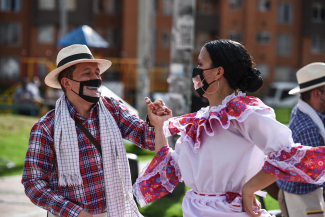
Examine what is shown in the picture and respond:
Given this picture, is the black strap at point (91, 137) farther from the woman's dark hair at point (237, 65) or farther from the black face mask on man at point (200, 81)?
the woman's dark hair at point (237, 65)

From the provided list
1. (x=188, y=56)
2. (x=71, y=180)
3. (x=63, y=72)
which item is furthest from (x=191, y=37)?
(x=71, y=180)

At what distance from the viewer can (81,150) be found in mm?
3182

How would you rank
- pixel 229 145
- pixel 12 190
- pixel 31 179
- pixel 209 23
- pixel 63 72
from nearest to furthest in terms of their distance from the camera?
pixel 229 145, pixel 31 179, pixel 63 72, pixel 12 190, pixel 209 23

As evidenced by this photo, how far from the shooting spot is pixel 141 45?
1301 centimetres

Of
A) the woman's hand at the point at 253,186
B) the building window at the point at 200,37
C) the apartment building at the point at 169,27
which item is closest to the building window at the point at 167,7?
the apartment building at the point at 169,27

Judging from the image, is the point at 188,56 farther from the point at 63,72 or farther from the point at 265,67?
the point at 265,67

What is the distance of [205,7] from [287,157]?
4040 centimetres

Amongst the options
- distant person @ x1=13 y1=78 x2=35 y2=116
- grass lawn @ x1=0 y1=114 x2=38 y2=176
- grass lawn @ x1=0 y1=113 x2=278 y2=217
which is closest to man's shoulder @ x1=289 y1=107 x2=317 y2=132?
grass lawn @ x1=0 y1=113 x2=278 y2=217

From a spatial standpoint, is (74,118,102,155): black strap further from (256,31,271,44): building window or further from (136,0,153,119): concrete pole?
(256,31,271,44): building window

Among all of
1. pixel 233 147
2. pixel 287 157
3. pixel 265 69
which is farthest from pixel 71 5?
pixel 287 157

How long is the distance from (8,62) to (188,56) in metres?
37.9

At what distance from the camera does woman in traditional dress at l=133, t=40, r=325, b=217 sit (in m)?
2.33

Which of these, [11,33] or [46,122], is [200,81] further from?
[11,33]

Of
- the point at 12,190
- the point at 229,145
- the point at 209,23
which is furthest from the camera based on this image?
the point at 209,23
